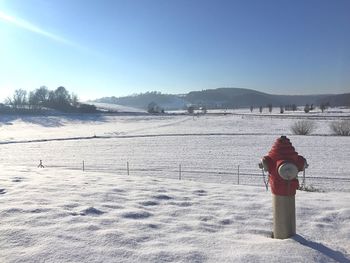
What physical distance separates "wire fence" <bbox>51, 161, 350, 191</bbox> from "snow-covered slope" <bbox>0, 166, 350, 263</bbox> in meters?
18.7

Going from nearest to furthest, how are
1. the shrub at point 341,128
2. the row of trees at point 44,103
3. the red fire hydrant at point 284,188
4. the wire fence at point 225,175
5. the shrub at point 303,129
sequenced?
the red fire hydrant at point 284,188 → the wire fence at point 225,175 → the shrub at point 341,128 → the shrub at point 303,129 → the row of trees at point 44,103

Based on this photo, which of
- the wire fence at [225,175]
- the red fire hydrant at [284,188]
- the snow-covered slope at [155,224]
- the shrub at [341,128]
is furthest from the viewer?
the shrub at [341,128]

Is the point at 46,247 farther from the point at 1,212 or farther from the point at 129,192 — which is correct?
the point at 129,192

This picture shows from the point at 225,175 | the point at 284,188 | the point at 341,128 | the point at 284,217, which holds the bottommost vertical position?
the point at 225,175

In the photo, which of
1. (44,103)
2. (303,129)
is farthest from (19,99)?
(303,129)

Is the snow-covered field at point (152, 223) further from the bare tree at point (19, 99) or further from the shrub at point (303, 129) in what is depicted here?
the bare tree at point (19, 99)

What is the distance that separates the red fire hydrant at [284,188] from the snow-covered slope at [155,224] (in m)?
0.22

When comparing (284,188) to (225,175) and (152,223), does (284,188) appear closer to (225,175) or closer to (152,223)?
(152,223)

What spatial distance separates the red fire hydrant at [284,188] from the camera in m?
5.73

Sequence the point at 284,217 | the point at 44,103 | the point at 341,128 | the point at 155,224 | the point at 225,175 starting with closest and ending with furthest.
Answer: the point at 284,217
the point at 155,224
the point at 225,175
the point at 341,128
the point at 44,103

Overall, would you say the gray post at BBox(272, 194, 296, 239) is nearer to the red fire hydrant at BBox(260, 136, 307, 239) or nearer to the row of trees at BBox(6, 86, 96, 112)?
the red fire hydrant at BBox(260, 136, 307, 239)

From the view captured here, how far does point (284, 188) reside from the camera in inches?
229

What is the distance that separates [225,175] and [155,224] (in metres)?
26.7

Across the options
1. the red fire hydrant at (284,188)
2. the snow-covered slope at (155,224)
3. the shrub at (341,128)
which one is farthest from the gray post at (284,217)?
the shrub at (341,128)
